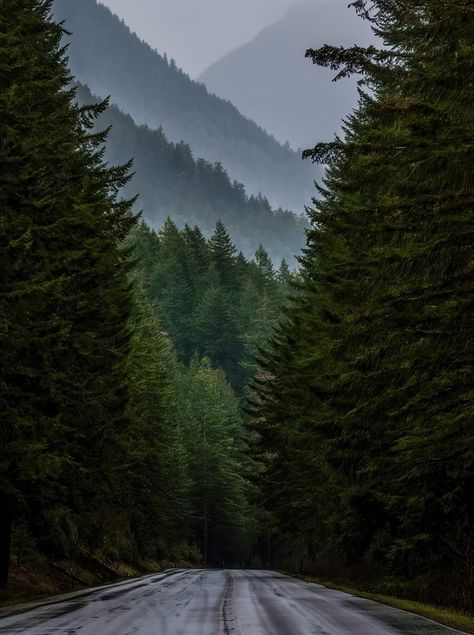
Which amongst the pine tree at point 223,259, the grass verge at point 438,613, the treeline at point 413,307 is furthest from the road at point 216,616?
the pine tree at point 223,259

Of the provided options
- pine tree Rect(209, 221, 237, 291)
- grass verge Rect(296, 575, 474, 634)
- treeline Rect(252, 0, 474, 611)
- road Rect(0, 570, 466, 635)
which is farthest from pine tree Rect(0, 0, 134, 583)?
pine tree Rect(209, 221, 237, 291)

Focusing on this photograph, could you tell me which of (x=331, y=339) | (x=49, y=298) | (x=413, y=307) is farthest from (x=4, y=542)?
(x=413, y=307)

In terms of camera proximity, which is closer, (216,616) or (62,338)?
(216,616)

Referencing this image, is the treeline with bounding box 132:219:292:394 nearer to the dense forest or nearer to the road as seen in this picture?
the dense forest

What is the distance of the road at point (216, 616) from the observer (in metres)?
11.4

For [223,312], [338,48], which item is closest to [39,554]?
[338,48]

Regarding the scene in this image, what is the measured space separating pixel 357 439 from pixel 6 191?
33.2ft

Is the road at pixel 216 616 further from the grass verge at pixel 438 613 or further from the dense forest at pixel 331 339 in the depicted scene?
the dense forest at pixel 331 339

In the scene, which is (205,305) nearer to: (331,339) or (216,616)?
(331,339)

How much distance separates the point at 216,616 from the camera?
1380 centimetres

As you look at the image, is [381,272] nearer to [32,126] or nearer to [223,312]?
[32,126]

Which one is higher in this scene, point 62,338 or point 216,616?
point 62,338

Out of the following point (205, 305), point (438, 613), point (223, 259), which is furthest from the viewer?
point (223, 259)

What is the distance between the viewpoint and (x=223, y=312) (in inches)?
4045
